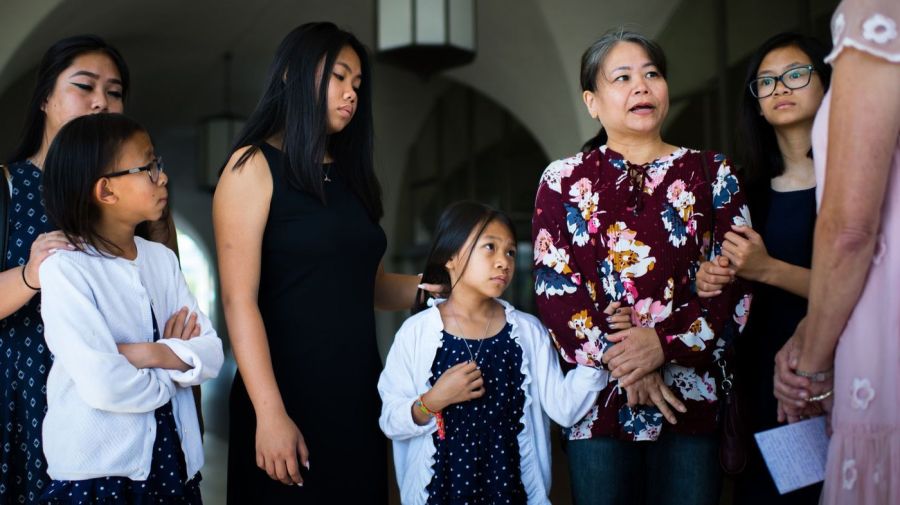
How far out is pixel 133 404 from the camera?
205cm

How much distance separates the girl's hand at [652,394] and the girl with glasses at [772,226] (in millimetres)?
238

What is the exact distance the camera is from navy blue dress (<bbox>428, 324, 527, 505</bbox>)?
8.25 ft

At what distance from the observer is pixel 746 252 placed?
2312 mm

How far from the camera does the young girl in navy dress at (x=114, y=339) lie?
203 cm

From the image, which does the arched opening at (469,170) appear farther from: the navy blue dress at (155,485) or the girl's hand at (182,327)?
the navy blue dress at (155,485)

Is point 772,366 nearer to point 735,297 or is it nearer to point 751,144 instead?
point 735,297

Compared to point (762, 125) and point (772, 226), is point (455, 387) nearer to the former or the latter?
point (772, 226)

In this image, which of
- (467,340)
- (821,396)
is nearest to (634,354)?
(821,396)

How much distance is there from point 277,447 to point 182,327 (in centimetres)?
40

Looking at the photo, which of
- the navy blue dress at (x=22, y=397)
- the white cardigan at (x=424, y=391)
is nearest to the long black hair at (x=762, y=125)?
the white cardigan at (x=424, y=391)

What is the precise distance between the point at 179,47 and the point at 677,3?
575cm

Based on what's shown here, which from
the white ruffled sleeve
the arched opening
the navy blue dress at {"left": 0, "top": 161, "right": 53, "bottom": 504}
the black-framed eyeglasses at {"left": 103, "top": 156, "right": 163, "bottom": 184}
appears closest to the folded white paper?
the white ruffled sleeve

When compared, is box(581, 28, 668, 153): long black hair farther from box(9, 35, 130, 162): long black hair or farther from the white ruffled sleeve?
box(9, 35, 130, 162): long black hair

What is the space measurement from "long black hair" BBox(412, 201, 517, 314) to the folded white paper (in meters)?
1.09
